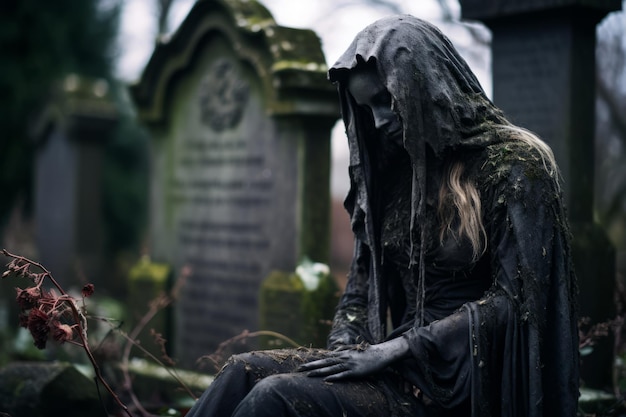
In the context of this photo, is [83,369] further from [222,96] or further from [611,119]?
[611,119]

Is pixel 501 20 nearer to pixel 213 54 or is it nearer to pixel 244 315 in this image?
pixel 213 54

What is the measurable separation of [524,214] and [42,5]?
45.6 ft

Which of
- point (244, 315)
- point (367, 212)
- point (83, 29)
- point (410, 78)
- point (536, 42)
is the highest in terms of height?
point (83, 29)

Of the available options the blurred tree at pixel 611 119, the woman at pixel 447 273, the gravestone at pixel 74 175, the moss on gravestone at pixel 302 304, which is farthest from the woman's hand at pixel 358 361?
the blurred tree at pixel 611 119

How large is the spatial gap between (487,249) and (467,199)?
0.18 metres

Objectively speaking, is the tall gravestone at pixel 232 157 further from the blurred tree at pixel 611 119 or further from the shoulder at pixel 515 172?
the blurred tree at pixel 611 119

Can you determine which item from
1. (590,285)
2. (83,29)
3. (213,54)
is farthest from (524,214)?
(83,29)

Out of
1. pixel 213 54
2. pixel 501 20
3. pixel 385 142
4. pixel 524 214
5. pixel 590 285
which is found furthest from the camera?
pixel 213 54

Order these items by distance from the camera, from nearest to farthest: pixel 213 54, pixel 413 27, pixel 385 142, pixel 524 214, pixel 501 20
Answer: pixel 524 214, pixel 413 27, pixel 385 142, pixel 501 20, pixel 213 54

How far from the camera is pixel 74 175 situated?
1009 centimetres

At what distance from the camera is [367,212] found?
10.2 feet

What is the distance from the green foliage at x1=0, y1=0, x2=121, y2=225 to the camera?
47.2 feet

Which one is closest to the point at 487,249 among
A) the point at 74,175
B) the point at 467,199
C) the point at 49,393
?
the point at 467,199

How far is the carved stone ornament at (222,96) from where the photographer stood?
6.35 meters
